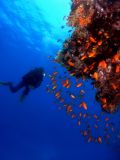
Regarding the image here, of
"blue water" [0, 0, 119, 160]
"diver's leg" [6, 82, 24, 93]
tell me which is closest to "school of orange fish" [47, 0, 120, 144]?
"diver's leg" [6, 82, 24, 93]

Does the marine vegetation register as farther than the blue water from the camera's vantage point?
No

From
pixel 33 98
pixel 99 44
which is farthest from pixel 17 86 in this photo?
pixel 33 98

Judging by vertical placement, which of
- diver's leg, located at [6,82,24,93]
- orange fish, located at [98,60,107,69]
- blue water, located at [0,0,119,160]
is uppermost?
blue water, located at [0,0,119,160]

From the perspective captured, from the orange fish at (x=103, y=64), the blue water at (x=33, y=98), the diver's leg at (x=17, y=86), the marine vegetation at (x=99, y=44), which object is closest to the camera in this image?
the marine vegetation at (x=99, y=44)

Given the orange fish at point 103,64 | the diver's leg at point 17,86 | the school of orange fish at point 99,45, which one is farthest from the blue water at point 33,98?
the orange fish at point 103,64

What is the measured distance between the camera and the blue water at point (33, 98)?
29.6 metres

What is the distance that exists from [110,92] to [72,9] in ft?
8.88

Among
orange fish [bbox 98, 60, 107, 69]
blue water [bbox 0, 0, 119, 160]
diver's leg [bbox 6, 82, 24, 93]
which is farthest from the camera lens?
blue water [bbox 0, 0, 119, 160]

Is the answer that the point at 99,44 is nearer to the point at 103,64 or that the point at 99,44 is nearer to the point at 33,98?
the point at 103,64

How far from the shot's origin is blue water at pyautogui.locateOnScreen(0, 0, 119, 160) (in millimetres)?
29625

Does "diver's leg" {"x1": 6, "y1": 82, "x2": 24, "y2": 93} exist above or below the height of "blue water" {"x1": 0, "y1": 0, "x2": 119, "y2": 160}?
below

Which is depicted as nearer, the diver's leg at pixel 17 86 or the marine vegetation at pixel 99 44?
the marine vegetation at pixel 99 44

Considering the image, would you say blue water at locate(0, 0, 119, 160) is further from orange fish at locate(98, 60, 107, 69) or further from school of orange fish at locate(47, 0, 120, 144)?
orange fish at locate(98, 60, 107, 69)

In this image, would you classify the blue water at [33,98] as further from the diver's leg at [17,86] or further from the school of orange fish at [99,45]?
the school of orange fish at [99,45]
